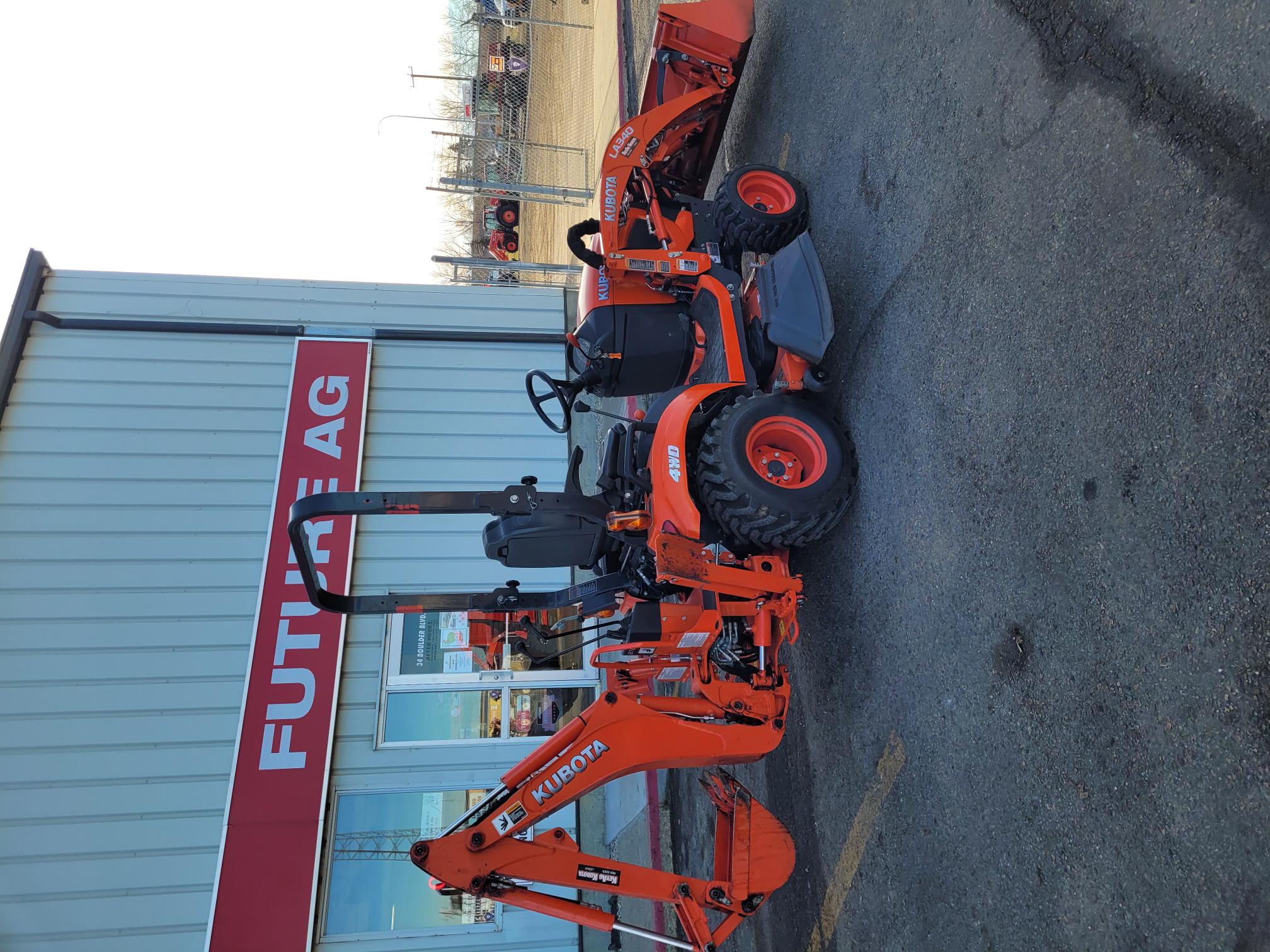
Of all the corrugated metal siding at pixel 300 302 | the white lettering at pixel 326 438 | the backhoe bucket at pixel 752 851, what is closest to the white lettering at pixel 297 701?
the white lettering at pixel 326 438

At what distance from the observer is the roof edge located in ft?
26.9

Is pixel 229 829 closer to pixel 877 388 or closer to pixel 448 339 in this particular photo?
pixel 448 339

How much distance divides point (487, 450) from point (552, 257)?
7.01 m

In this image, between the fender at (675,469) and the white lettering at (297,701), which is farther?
the white lettering at (297,701)

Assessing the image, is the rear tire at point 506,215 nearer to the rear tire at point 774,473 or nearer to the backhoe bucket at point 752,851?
the rear tire at point 774,473

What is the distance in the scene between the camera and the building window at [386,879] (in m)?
7.09

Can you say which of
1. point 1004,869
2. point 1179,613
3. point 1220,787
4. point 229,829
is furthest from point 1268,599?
point 229,829

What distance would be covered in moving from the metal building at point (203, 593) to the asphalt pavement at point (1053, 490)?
4.12 m

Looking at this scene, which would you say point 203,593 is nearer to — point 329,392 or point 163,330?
point 329,392

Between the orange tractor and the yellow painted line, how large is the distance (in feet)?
1.01

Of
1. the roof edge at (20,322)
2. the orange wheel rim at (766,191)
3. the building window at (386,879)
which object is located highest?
the roof edge at (20,322)

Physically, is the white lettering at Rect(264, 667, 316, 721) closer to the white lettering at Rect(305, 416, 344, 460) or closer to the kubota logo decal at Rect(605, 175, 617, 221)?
the white lettering at Rect(305, 416, 344, 460)

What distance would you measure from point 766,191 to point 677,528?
Result: 2.62 metres

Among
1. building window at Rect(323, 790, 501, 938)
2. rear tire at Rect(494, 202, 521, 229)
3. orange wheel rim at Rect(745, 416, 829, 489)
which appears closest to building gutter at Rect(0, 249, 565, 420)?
building window at Rect(323, 790, 501, 938)
